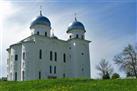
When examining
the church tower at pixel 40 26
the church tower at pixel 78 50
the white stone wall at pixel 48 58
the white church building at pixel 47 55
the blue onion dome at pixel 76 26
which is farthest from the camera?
the blue onion dome at pixel 76 26

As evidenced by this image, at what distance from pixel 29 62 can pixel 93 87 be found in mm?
44831

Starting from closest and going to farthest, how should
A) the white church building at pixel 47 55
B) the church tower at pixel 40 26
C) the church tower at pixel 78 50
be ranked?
1. the white church building at pixel 47 55
2. the church tower at pixel 40 26
3. the church tower at pixel 78 50

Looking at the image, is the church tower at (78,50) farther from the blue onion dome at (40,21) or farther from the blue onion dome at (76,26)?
the blue onion dome at (40,21)

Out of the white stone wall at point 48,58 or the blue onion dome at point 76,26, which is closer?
the white stone wall at point 48,58

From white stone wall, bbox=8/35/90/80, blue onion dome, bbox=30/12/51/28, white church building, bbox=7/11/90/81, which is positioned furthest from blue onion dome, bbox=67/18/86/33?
blue onion dome, bbox=30/12/51/28

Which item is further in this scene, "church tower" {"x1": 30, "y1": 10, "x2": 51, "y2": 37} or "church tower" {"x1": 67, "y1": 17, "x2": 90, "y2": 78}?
"church tower" {"x1": 67, "y1": 17, "x2": 90, "y2": 78}

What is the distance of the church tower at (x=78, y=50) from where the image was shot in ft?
233

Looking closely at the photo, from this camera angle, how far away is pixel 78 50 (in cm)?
7181

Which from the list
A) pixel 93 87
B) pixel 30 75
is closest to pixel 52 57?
pixel 30 75

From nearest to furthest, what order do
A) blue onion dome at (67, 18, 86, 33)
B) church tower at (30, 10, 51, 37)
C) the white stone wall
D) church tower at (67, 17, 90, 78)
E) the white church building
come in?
the white stone wall → the white church building → church tower at (30, 10, 51, 37) → church tower at (67, 17, 90, 78) → blue onion dome at (67, 18, 86, 33)

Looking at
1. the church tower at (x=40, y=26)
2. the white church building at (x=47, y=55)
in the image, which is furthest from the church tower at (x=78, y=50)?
the church tower at (x=40, y=26)

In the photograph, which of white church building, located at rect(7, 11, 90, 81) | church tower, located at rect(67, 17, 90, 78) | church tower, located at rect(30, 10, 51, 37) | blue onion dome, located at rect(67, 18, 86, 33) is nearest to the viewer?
white church building, located at rect(7, 11, 90, 81)

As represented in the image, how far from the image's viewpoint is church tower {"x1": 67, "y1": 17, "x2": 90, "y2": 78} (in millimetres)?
70938

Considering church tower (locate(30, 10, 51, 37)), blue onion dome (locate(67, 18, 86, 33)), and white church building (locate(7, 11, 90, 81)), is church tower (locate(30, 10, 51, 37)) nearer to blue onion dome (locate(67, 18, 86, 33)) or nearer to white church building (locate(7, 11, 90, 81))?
white church building (locate(7, 11, 90, 81))
